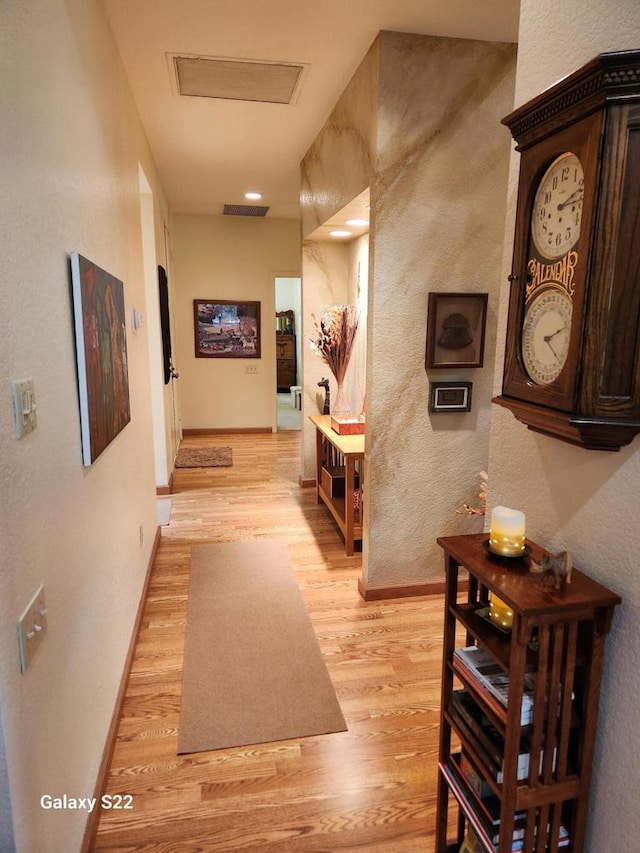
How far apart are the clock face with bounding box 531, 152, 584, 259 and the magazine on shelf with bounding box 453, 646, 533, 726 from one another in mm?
933

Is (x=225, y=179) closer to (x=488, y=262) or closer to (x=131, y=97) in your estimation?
(x=131, y=97)

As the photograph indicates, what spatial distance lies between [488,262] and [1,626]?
8.70ft

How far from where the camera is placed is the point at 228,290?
702 centimetres

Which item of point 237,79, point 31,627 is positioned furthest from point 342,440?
point 31,627

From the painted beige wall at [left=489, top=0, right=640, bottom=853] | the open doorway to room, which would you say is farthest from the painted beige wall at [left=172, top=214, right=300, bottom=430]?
the painted beige wall at [left=489, top=0, right=640, bottom=853]

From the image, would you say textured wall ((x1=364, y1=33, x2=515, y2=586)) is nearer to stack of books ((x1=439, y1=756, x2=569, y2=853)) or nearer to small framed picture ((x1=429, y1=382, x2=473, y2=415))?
small framed picture ((x1=429, y1=382, x2=473, y2=415))

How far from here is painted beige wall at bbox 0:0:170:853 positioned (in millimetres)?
1036

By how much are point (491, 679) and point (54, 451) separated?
1.21 metres

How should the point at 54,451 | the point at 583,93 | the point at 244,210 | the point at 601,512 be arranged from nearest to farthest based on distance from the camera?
1. the point at 583,93
2. the point at 601,512
3. the point at 54,451
4. the point at 244,210

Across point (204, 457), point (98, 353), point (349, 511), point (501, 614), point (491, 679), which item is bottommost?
point (204, 457)

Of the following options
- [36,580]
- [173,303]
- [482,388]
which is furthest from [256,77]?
[173,303]

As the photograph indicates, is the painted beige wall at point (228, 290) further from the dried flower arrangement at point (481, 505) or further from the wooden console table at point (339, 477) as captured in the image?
the dried flower arrangement at point (481, 505)

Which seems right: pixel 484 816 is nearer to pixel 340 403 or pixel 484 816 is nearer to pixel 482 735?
pixel 482 735

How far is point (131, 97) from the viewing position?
3.03 metres
